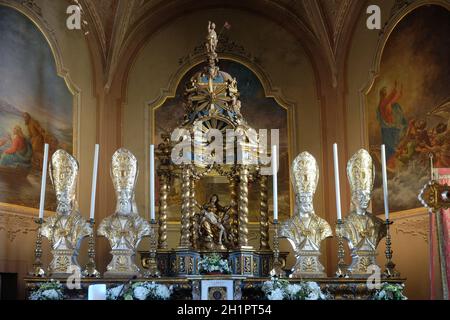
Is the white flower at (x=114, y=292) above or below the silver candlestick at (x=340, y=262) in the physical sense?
below

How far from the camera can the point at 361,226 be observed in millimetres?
8688

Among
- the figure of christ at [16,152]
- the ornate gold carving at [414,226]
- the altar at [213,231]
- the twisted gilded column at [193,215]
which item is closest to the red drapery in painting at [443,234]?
the altar at [213,231]

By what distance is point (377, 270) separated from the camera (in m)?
8.32

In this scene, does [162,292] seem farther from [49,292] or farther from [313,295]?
[313,295]

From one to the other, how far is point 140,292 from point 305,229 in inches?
106

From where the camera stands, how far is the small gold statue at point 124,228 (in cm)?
884

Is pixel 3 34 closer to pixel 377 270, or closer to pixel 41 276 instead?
pixel 41 276

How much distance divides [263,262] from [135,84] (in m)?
4.82

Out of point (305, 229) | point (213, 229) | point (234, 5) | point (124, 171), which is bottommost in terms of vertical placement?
point (305, 229)

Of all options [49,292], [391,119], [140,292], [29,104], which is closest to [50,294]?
[49,292]

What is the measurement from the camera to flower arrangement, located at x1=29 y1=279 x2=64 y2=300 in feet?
23.5

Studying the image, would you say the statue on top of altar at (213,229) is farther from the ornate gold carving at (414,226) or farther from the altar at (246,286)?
the ornate gold carving at (414,226)
